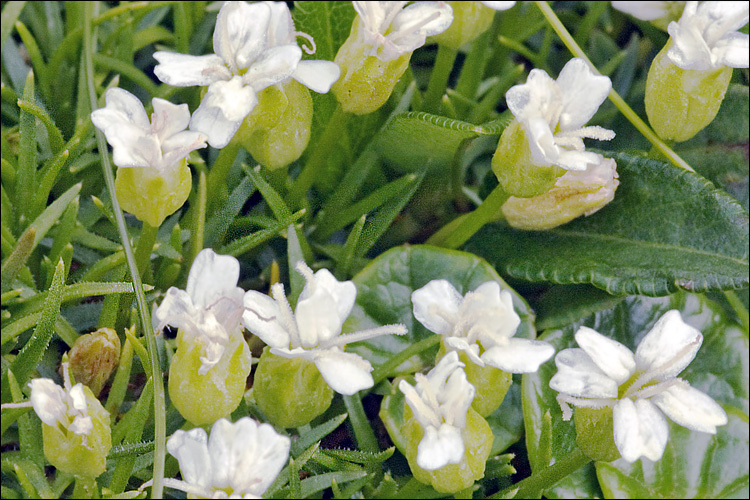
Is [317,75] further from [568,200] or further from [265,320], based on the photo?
[568,200]

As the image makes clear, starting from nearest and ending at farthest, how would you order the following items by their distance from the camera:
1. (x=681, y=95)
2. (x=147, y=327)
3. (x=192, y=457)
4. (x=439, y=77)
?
(x=192, y=457) → (x=147, y=327) → (x=681, y=95) → (x=439, y=77)

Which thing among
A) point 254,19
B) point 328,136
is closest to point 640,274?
point 328,136

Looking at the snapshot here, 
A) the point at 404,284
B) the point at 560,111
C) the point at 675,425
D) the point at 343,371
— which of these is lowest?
the point at 675,425

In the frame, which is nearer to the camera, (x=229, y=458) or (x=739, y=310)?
(x=229, y=458)

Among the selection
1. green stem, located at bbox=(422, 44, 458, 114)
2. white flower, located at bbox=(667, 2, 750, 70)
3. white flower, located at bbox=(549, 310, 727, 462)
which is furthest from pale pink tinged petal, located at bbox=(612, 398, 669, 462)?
green stem, located at bbox=(422, 44, 458, 114)

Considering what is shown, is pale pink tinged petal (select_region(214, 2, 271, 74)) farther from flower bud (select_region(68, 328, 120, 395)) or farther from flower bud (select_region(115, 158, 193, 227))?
flower bud (select_region(68, 328, 120, 395))

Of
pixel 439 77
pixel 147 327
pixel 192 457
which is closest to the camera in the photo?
pixel 192 457

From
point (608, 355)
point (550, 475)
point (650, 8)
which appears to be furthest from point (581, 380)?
point (650, 8)

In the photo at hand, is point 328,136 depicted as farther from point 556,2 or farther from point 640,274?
point 556,2
